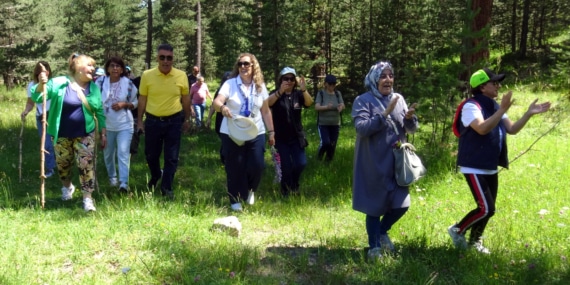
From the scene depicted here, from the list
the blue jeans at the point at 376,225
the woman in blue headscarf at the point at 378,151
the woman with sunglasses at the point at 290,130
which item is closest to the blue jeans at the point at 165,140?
the woman with sunglasses at the point at 290,130

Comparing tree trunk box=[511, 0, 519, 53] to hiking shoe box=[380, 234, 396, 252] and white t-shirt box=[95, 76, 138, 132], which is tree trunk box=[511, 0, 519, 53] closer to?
white t-shirt box=[95, 76, 138, 132]

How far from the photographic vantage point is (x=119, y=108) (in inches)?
270

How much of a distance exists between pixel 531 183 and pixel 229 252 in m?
4.88

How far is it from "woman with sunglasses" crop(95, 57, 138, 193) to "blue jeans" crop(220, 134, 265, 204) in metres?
1.64

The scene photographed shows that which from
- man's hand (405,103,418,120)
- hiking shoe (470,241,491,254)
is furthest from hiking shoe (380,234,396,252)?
man's hand (405,103,418,120)

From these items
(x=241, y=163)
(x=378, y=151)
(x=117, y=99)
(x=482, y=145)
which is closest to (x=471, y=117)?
(x=482, y=145)

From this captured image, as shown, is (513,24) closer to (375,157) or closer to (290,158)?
(290,158)

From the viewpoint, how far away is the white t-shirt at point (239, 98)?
582 centimetres

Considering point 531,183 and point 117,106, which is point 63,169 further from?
point 531,183

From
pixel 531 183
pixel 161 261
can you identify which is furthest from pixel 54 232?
pixel 531 183

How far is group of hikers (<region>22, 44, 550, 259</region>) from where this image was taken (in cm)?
425

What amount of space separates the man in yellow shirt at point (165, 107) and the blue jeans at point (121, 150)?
0.41m

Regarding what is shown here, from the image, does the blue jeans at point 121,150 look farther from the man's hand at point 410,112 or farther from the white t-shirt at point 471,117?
the white t-shirt at point 471,117

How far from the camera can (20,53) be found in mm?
30125
